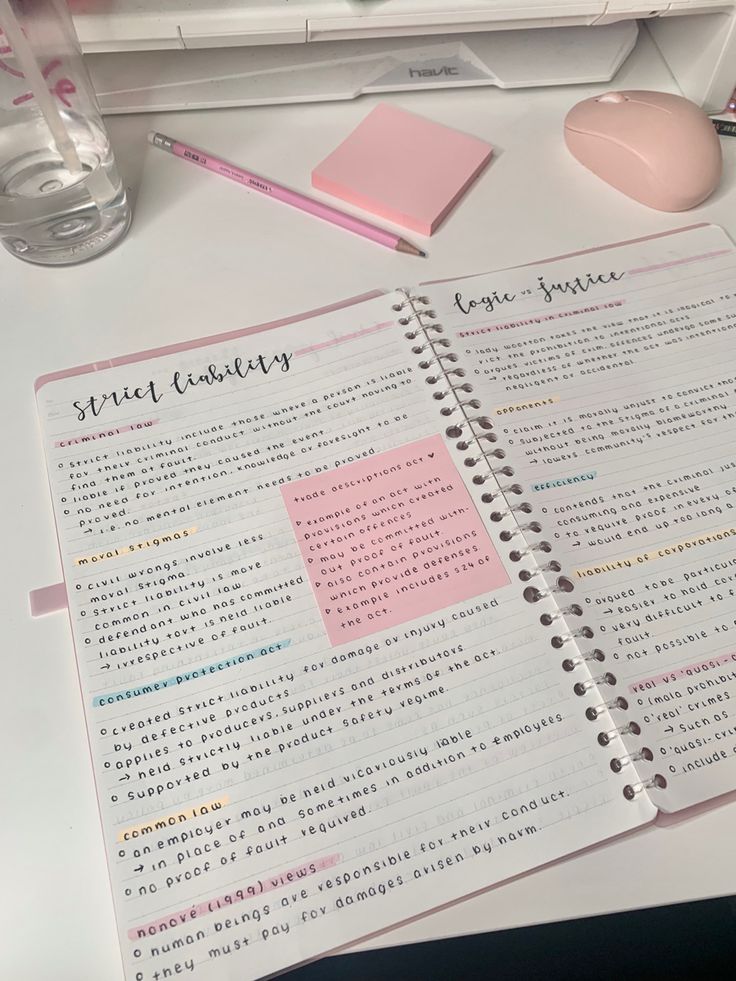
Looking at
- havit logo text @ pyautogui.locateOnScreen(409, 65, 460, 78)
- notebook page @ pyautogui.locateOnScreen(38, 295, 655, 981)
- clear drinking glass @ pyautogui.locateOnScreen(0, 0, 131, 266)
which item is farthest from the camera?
havit logo text @ pyautogui.locateOnScreen(409, 65, 460, 78)

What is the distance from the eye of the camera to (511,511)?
465 mm

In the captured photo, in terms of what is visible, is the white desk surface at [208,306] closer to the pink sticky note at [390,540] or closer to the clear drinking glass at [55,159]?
the clear drinking glass at [55,159]

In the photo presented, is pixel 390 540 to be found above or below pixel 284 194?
below

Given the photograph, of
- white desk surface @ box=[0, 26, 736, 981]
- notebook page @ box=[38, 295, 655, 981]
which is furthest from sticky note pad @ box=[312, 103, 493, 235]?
notebook page @ box=[38, 295, 655, 981]

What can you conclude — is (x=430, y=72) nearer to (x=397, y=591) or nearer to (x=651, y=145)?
(x=651, y=145)

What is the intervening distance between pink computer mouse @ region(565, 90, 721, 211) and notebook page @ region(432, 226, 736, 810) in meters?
0.03

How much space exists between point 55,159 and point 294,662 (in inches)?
15.5

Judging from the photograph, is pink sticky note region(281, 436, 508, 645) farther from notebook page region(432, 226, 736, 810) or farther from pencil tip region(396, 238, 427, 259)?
pencil tip region(396, 238, 427, 259)

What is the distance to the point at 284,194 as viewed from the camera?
0.61 metres

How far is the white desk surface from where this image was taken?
368 millimetres

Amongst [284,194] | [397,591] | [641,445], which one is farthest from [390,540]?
[284,194]

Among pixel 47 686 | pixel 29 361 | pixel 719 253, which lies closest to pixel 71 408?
pixel 29 361

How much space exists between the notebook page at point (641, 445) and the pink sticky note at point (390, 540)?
45 millimetres

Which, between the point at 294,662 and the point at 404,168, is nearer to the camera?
the point at 294,662
